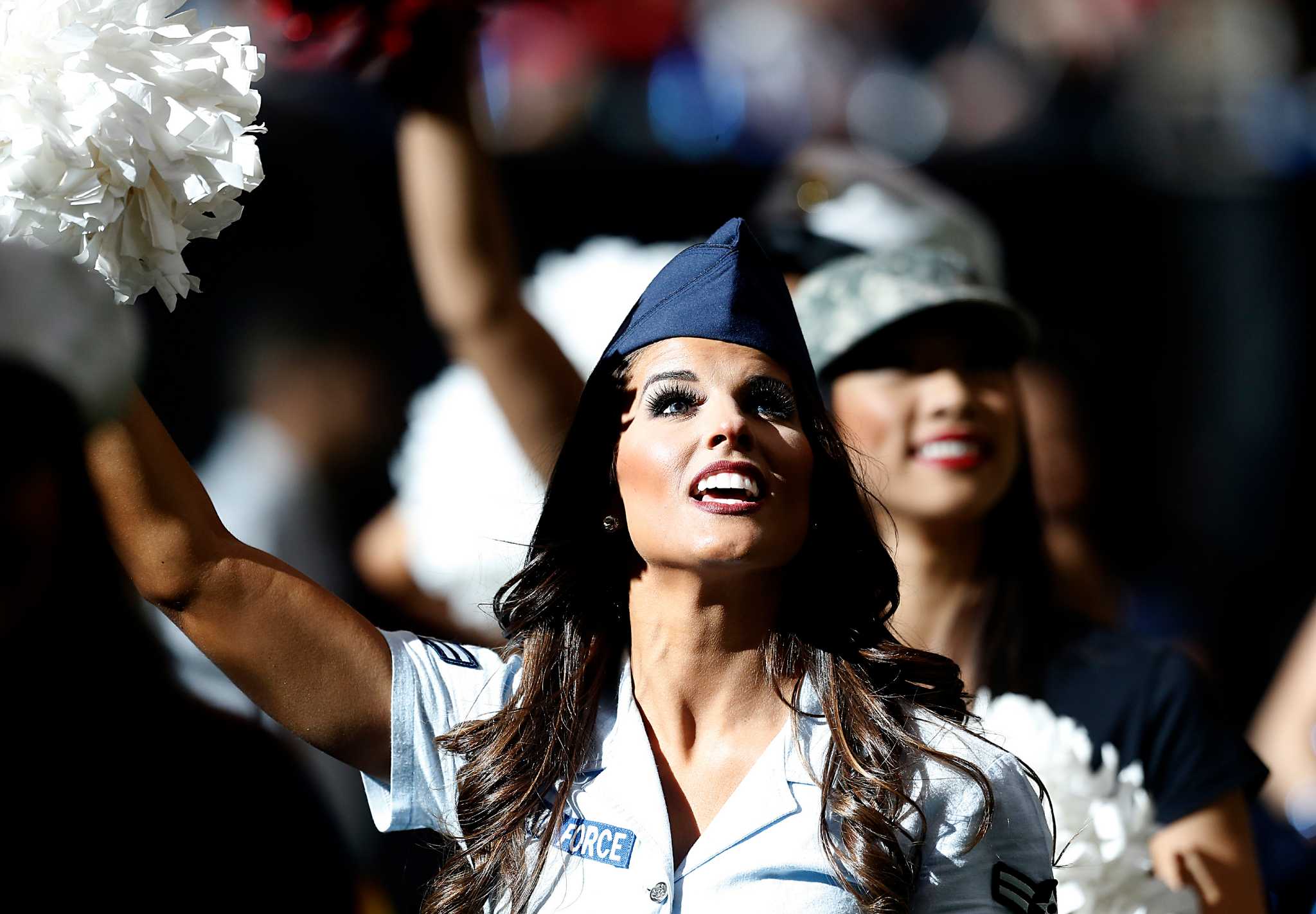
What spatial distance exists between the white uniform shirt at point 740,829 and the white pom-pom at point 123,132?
2.41ft

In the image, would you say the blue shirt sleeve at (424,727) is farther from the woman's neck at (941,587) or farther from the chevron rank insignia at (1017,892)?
the woman's neck at (941,587)

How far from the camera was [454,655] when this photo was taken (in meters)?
2.41

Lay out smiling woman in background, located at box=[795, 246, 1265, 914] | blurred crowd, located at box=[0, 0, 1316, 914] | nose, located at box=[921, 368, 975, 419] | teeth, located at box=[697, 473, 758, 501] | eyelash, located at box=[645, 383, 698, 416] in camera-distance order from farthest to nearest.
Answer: nose, located at box=[921, 368, 975, 419]
smiling woman in background, located at box=[795, 246, 1265, 914]
eyelash, located at box=[645, 383, 698, 416]
teeth, located at box=[697, 473, 758, 501]
blurred crowd, located at box=[0, 0, 1316, 914]


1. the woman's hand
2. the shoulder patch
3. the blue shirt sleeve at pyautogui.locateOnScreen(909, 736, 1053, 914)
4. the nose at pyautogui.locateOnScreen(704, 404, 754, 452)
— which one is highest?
the nose at pyautogui.locateOnScreen(704, 404, 754, 452)

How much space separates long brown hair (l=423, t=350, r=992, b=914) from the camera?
216 cm

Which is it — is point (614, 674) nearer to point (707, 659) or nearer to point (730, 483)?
point (707, 659)

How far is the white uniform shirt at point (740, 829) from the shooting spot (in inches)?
83.6

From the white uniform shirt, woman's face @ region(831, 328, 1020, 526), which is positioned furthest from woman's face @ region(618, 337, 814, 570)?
woman's face @ region(831, 328, 1020, 526)

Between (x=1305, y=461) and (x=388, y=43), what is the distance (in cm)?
509

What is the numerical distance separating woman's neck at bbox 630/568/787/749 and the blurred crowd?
1.73 ft

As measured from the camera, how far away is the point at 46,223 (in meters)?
1.88

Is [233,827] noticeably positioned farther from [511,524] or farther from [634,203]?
[634,203]

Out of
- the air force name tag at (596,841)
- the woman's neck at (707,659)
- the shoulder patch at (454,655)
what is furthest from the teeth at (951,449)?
the air force name tag at (596,841)

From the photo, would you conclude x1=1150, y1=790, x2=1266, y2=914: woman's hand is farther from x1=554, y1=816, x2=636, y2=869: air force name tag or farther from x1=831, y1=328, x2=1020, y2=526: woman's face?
x1=554, y1=816, x2=636, y2=869: air force name tag
